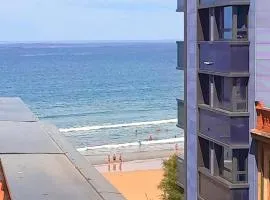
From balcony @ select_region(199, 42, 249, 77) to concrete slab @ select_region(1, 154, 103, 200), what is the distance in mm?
7456

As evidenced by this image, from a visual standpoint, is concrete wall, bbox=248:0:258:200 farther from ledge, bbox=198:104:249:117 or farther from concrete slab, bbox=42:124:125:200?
concrete slab, bbox=42:124:125:200

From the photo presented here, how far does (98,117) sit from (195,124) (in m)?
63.3

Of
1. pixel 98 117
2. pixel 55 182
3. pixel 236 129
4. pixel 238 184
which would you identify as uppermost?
pixel 55 182

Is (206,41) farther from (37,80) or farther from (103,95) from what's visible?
(37,80)

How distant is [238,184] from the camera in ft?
45.2

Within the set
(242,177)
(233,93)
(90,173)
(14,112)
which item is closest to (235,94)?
(233,93)

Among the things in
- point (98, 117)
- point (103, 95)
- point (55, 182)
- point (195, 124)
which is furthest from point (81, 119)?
point (55, 182)

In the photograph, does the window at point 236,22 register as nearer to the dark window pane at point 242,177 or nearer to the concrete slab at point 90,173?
the dark window pane at point 242,177

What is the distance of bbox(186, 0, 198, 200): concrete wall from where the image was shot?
15.9m

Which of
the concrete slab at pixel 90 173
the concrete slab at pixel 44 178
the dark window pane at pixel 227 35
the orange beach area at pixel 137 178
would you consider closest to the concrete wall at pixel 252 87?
the dark window pane at pixel 227 35

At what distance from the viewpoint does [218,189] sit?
14.6m

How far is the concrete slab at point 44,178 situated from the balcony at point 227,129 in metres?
7.38

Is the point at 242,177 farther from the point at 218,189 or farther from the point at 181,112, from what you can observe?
the point at 181,112

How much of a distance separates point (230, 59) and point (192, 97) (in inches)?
109
